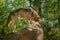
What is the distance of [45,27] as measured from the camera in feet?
54.6

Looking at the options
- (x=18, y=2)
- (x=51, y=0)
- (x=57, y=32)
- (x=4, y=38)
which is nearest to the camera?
(x=4, y=38)

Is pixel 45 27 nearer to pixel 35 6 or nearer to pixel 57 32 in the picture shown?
pixel 57 32

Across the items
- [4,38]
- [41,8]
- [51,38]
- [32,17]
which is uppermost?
[32,17]

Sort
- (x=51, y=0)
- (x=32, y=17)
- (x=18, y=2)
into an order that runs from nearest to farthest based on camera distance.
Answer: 1. (x=32, y=17)
2. (x=18, y=2)
3. (x=51, y=0)

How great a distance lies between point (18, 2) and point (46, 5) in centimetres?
256

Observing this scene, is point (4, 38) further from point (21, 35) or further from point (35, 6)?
point (35, 6)

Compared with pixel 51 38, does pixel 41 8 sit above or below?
above

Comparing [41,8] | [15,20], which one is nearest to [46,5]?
[41,8]

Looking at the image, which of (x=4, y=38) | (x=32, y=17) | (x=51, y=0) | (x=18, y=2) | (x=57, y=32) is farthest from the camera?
(x=51, y=0)

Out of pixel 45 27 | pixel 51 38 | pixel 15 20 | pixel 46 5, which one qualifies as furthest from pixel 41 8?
pixel 15 20

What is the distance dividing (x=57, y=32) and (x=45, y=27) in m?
1.22

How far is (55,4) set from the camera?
18141mm

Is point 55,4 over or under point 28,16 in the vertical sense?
under

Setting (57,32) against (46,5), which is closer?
(57,32)
